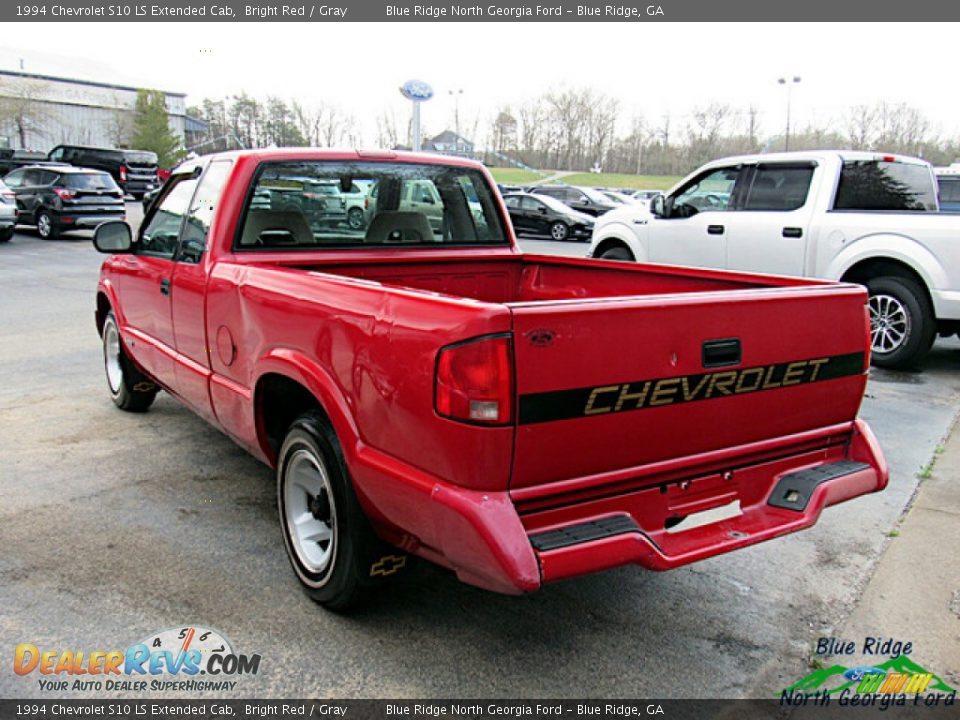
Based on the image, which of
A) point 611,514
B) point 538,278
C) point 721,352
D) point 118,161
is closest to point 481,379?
point 611,514

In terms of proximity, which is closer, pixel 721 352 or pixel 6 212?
pixel 721 352

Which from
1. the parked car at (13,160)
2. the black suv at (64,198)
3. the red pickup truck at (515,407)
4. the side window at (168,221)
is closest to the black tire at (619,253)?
the red pickup truck at (515,407)

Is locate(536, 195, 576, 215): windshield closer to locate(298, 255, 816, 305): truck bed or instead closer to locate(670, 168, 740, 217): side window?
locate(670, 168, 740, 217): side window

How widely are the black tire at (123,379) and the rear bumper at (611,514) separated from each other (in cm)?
344

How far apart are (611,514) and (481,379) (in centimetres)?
68

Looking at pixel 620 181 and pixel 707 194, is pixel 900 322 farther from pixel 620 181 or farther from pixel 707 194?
pixel 620 181

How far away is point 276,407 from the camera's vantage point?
3.72 metres

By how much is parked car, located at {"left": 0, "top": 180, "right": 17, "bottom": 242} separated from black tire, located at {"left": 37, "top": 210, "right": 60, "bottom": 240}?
103cm

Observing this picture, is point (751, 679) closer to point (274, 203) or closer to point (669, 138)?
point (274, 203)

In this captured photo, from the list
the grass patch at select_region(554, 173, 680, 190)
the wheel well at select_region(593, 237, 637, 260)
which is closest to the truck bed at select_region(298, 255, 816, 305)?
the wheel well at select_region(593, 237, 637, 260)

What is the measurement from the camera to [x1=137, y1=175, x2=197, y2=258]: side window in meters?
4.65

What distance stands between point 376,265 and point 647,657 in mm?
2443

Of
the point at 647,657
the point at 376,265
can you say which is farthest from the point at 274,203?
the point at 647,657

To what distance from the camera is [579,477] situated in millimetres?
2604
